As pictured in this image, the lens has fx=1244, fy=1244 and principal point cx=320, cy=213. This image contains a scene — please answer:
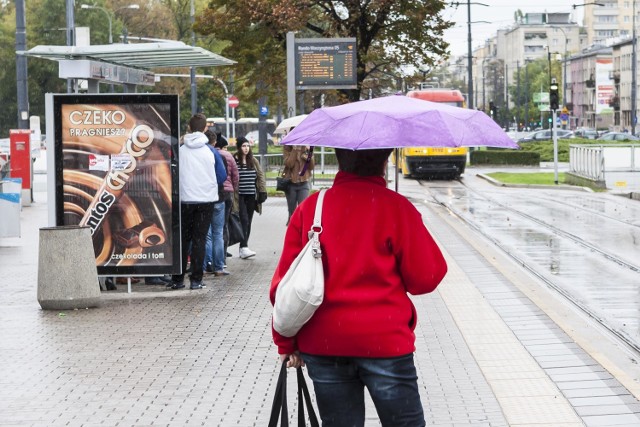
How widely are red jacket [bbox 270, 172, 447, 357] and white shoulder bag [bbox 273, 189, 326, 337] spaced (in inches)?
1.7

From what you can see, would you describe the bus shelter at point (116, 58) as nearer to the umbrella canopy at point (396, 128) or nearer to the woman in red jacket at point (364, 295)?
the umbrella canopy at point (396, 128)

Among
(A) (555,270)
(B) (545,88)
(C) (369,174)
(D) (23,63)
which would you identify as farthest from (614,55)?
(C) (369,174)

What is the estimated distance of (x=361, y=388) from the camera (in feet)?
15.6

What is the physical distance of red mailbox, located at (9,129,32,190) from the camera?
28703 mm

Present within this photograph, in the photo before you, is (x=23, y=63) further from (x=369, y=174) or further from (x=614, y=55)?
(x=614, y=55)

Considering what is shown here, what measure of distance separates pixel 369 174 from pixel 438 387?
3.45m

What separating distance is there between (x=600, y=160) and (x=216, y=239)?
23.9 metres

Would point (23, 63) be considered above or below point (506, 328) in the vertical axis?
above

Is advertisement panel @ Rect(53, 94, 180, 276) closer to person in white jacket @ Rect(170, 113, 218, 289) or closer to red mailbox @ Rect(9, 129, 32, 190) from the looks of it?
person in white jacket @ Rect(170, 113, 218, 289)

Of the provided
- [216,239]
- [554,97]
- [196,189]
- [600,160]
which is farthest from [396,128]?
[554,97]

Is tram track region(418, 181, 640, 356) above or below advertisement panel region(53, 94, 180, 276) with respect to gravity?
below

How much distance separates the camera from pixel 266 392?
7.88 metres

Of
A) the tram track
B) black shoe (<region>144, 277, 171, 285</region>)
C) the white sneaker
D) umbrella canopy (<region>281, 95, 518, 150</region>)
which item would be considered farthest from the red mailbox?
umbrella canopy (<region>281, 95, 518, 150</region>)

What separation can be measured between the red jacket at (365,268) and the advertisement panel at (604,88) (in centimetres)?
14118
